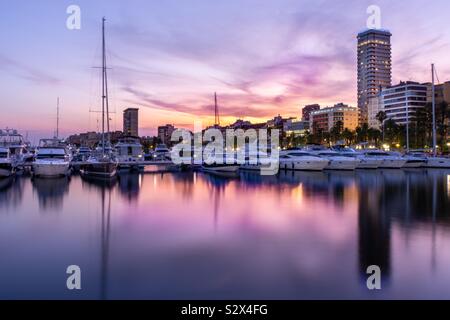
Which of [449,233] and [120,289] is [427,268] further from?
[120,289]

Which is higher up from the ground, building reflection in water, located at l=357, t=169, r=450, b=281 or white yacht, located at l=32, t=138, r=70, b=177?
white yacht, located at l=32, t=138, r=70, b=177

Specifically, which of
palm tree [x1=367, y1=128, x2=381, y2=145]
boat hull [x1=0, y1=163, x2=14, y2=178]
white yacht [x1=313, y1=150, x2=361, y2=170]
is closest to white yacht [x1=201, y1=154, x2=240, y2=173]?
white yacht [x1=313, y1=150, x2=361, y2=170]

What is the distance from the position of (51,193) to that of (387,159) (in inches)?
1551

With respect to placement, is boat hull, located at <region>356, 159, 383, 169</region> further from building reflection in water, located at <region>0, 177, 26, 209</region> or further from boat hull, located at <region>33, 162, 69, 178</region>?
building reflection in water, located at <region>0, 177, 26, 209</region>

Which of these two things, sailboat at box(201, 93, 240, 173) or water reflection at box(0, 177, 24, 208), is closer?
water reflection at box(0, 177, 24, 208)

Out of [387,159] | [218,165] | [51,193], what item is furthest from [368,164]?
[51,193]

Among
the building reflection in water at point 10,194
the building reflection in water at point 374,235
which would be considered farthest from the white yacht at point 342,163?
the building reflection in water at point 10,194

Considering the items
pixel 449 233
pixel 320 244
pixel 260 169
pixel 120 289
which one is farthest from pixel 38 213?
pixel 260 169

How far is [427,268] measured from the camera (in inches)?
363

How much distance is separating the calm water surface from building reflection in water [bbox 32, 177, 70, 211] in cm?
24

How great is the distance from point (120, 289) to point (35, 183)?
25.1m

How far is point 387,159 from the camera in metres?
48.5

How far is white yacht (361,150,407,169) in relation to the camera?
4856 cm
